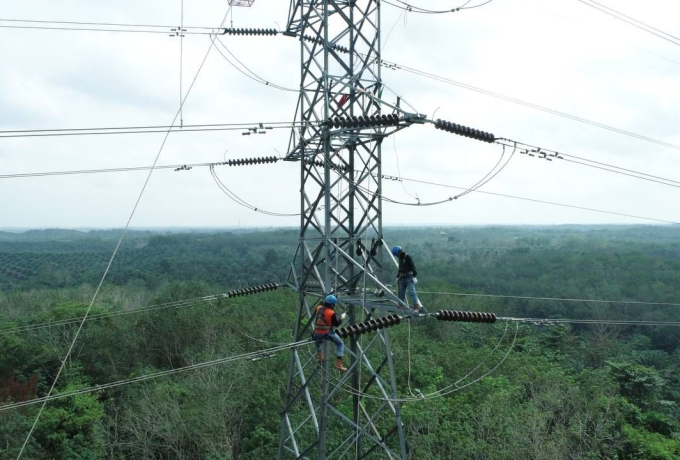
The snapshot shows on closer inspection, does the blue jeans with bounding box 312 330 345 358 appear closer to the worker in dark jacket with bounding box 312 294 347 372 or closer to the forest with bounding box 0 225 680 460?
the worker in dark jacket with bounding box 312 294 347 372

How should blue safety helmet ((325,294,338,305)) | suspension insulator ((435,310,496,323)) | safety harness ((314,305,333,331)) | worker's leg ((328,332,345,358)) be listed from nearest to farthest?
suspension insulator ((435,310,496,323))
blue safety helmet ((325,294,338,305))
safety harness ((314,305,333,331))
worker's leg ((328,332,345,358))

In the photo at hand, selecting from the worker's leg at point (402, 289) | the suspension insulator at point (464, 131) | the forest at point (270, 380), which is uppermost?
the suspension insulator at point (464, 131)

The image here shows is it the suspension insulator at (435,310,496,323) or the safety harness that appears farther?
the safety harness

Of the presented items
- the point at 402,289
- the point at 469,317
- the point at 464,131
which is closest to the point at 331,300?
the point at 402,289

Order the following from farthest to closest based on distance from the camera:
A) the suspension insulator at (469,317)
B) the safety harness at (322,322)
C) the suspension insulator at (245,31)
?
the suspension insulator at (245,31) < the safety harness at (322,322) < the suspension insulator at (469,317)

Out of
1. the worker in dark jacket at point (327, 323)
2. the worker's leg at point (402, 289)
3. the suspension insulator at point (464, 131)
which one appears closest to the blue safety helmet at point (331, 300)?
the worker in dark jacket at point (327, 323)

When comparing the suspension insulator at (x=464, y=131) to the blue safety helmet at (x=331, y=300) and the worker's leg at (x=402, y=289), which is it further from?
the blue safety helmet at (x=331, y=300)

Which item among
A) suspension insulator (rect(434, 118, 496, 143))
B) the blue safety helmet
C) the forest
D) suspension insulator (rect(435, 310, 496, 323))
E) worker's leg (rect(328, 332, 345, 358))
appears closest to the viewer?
suspension insulator (rect(434, 118, 496, 143))

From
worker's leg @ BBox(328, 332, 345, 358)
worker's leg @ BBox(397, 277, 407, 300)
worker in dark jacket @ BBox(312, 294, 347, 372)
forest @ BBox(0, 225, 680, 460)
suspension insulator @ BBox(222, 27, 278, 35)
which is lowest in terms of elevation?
forest @ BBox(0, 225, 680, 460)

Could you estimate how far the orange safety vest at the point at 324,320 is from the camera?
8.46 m

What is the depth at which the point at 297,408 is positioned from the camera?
75.5 ft

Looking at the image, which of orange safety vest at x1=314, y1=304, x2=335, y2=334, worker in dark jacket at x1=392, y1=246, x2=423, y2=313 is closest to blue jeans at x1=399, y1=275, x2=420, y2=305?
worker in dark jacket at x1=392, y1=246, x2=423, y2=313

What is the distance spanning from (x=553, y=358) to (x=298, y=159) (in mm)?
30869

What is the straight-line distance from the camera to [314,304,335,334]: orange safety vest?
8461 mm
